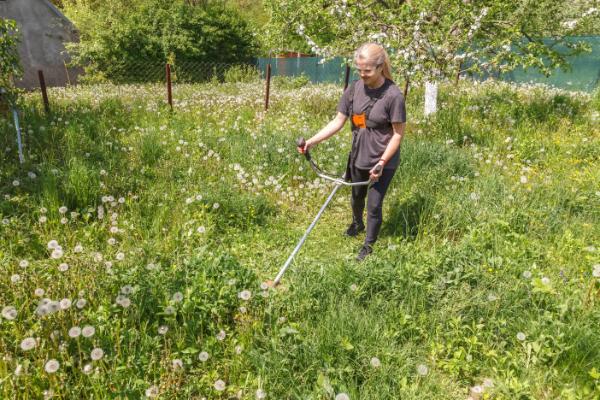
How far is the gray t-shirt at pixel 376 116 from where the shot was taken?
319 centimetres

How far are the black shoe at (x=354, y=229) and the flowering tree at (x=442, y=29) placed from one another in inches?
163

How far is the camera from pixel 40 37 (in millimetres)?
19844

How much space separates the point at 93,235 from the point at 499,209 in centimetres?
417

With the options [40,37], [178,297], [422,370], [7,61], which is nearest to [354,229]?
Result: [422,370]

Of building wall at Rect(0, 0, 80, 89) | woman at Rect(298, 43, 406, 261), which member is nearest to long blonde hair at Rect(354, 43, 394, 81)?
woman at Rect(298, 43, 406, 261)

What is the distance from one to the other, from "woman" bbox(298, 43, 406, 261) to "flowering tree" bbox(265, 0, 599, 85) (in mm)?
4297

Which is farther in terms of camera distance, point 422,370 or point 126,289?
point 126,289

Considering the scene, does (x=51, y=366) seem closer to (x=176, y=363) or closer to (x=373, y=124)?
(x=176, y=363)

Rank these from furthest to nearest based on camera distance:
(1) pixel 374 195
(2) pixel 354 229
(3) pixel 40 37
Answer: (3) pixel 40 37
(2) pixel 354 229
(1) pixel 374 195

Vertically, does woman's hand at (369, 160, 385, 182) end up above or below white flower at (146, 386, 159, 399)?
above

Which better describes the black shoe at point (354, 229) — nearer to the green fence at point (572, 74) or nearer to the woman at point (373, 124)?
the woman at point (373, 124)

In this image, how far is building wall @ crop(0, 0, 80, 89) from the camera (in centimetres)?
1912

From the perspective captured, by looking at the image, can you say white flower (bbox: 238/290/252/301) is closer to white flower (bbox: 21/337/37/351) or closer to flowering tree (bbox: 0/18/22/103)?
white flower (bbox: 21/337/37/351)

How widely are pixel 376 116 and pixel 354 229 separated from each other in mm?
1463
